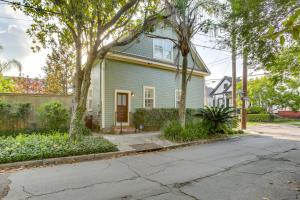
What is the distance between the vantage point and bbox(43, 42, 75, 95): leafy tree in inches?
725

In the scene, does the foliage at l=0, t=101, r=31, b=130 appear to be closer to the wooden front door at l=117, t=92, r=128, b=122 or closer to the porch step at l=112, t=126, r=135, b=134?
the porch step at l=112, t=126, r=135, b=134

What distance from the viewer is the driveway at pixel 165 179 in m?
3.80

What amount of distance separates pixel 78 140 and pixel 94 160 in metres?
1.59

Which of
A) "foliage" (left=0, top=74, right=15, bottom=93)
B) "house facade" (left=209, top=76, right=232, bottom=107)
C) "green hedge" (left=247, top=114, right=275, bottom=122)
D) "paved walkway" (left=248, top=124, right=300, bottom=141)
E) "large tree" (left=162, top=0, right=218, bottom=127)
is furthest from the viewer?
"house facade" (left=209, top=76, right=232, bottom=107)

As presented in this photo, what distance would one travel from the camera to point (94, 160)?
6.65 metres

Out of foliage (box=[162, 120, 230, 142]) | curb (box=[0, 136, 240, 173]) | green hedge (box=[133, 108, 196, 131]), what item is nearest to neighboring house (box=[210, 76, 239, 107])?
green hedge (box=[133, 108, 196, 131])

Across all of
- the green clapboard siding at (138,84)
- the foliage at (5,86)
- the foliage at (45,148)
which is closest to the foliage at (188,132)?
the green clapboard siding at (138,84)

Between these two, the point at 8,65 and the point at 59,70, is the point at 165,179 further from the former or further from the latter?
the point at 59,70

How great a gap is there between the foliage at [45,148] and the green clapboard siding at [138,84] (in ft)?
16.1

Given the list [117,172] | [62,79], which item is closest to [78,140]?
[117,172]

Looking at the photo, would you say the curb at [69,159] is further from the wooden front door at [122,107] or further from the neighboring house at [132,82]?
the wooden front door at [122,107]

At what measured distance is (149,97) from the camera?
47.8ft

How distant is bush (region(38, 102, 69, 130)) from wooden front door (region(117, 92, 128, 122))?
332 centimetres

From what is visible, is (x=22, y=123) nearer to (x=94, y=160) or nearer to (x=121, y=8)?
(x=94, y=160)
